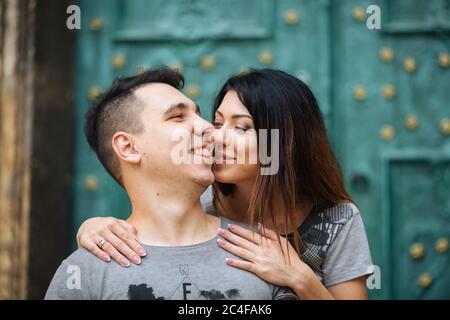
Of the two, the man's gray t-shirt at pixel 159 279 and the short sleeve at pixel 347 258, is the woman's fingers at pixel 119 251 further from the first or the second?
the short sleeve at pixel 347 258

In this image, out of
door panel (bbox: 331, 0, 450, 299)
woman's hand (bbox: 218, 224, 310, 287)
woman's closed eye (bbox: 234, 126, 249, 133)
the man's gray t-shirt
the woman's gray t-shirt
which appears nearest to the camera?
the man's gray t-shirt

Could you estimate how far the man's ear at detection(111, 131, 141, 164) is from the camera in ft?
8.01

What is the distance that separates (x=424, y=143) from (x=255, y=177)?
50.2 inches

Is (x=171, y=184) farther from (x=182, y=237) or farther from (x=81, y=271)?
(x=81, y=271)

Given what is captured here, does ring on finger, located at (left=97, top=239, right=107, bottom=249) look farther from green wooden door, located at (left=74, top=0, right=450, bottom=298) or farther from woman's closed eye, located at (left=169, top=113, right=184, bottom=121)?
green wooden door, located at (left=74, top=0, right=450, bottom=298)

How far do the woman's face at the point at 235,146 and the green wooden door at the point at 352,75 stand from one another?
0.98m

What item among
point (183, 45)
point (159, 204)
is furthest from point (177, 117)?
point (183, 45)

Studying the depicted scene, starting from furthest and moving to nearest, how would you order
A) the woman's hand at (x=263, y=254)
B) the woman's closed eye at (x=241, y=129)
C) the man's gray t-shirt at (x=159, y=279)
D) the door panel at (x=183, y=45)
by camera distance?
the door panel at (x=183, y=45) → the woman's closed eye at (x=241, y=129) → the woman's hand at (x=263, y=254) → the man's gray t-shirt at (x=159, y=279)

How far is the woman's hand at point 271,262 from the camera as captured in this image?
7.41 feet

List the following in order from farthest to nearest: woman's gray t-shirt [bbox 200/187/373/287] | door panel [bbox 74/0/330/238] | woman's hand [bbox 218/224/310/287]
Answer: door panel [bbox 74/0/330/238], woman's gray t-shirt [bbox 200/187/373/287], woman's hand [bbox 218/224/310/287]

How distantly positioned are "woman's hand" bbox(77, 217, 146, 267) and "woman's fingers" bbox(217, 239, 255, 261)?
0.27 m

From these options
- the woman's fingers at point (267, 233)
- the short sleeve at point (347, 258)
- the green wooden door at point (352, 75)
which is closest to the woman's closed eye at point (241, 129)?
the woman's fingers at point (267, 233)

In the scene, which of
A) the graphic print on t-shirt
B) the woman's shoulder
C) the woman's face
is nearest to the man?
the graphic print on t-shirt
